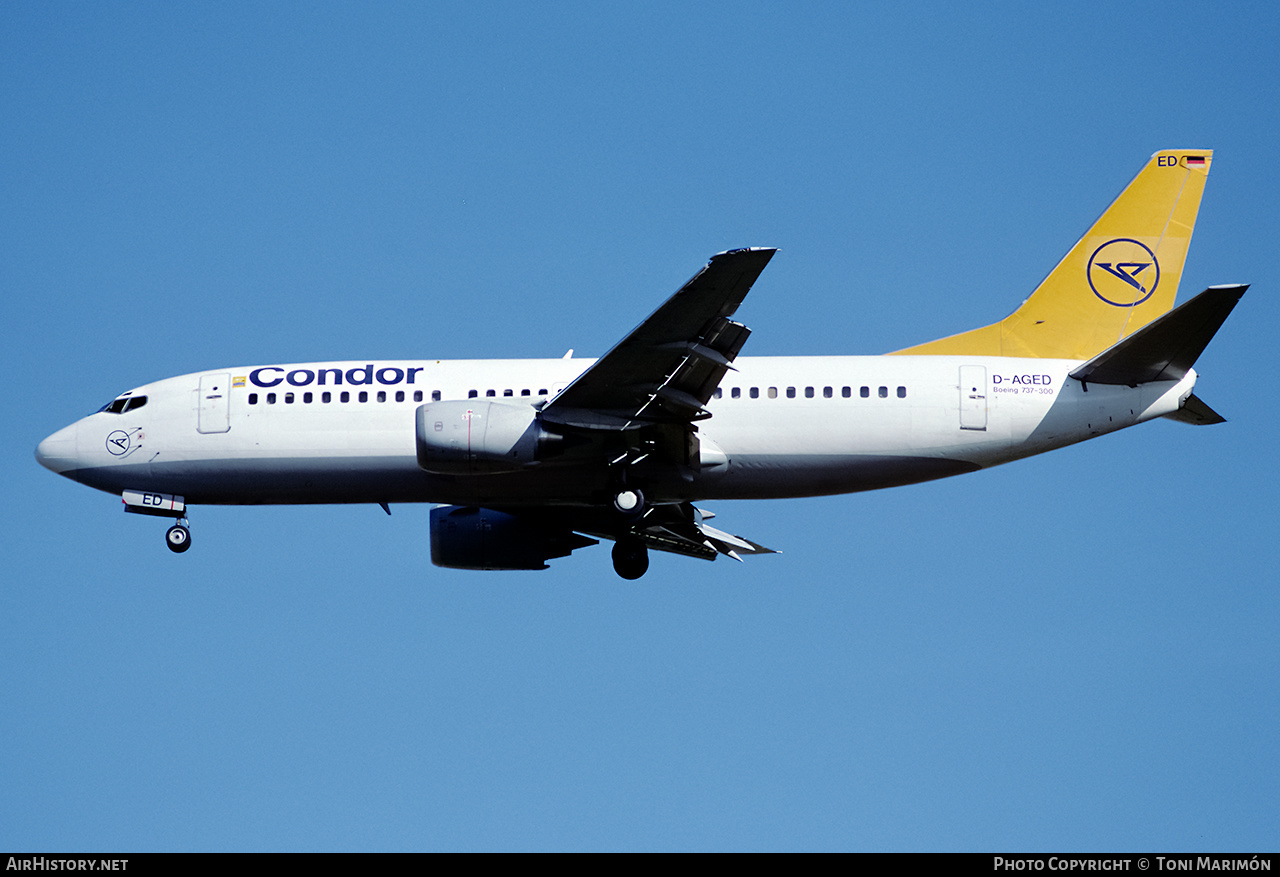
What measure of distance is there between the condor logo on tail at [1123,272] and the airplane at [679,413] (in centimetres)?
4

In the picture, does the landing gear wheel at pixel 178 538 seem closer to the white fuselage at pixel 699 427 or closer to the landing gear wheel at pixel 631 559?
the white fuselage at pixel 699 427

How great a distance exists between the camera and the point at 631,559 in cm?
2791

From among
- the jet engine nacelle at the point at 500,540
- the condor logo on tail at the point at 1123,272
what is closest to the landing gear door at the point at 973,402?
the condor logo on tail at the point at 1123,272

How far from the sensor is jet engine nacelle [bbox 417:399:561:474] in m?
24.5

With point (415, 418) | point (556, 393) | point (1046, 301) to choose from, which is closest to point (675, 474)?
point (556, 393)

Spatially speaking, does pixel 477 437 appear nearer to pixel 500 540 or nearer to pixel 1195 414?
pixel 500 540

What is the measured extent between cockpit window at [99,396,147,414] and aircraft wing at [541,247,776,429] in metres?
8.40

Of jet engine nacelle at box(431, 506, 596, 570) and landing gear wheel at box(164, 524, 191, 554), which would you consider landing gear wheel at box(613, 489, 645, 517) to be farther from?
landing gear wheel at box(164, 524, 191, 554)

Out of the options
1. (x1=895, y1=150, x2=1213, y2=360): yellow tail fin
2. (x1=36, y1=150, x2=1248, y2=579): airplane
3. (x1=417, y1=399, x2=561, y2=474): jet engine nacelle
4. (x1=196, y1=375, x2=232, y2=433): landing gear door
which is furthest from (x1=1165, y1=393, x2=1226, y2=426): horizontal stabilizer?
(x1=196, y1=375, x2=232, y2=433): landing gear door

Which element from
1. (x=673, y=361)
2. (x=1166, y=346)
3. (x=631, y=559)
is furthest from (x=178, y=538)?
(x=1166, y=346)

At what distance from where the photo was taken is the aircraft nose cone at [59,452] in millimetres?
27750

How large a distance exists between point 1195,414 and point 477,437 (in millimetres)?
12708
